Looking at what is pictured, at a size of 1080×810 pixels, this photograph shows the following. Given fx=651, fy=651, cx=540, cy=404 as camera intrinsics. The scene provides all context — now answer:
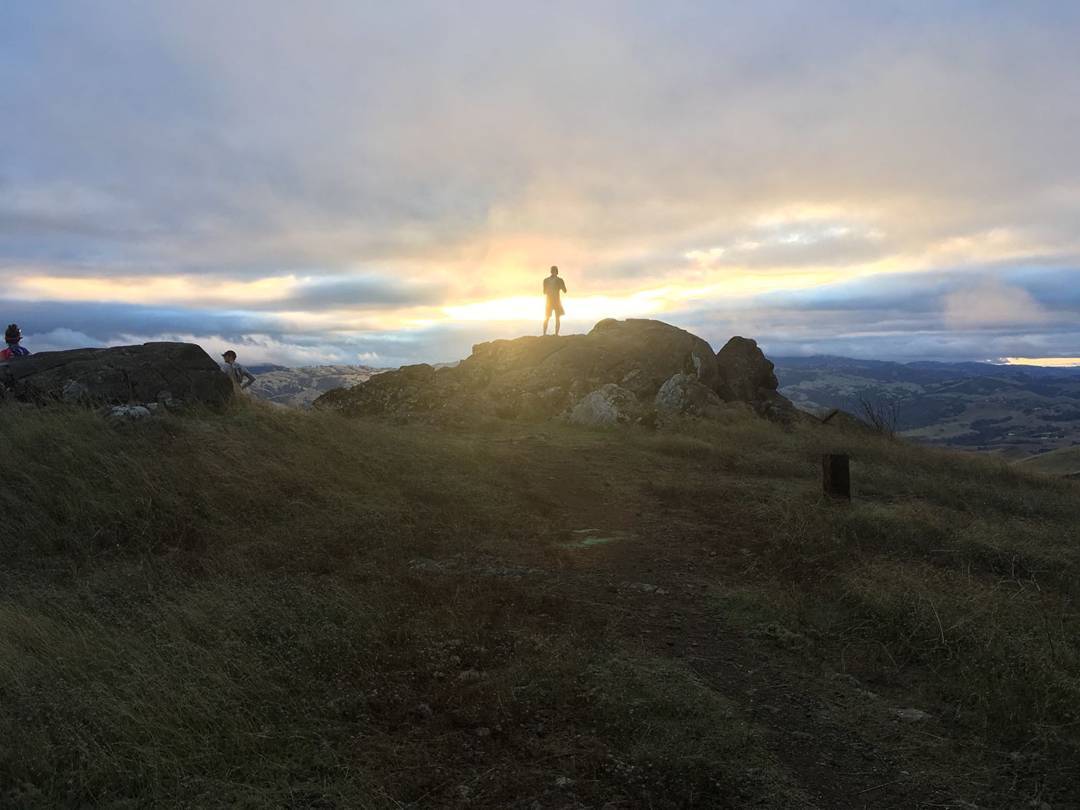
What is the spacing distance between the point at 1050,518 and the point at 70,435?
586 inches

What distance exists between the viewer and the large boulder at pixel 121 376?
11.9m

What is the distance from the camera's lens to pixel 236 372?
14.9m

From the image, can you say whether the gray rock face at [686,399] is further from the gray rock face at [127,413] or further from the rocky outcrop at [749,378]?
the gray rock face at [127,413]

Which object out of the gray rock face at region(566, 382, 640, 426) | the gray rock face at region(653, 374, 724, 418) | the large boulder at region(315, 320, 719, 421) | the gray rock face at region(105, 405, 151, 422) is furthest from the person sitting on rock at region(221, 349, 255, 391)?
the gray rock face at region(653, 374, 724, 418)

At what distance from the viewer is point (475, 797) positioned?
11.0 ft

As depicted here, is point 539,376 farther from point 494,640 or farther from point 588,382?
point 494,640

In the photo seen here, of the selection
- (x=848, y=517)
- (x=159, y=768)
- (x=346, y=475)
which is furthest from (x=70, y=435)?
(x=848, y=517)

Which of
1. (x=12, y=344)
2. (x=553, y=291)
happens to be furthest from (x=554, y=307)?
(x=12, y=344)

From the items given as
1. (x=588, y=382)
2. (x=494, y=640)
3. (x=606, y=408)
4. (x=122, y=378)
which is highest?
(x=122, y=378)

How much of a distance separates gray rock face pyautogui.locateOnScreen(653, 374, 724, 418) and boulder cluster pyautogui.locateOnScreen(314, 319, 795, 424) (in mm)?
30

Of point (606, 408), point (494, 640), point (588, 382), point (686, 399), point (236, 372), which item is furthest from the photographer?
point (588, 382)

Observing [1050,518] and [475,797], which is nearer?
[475,797]

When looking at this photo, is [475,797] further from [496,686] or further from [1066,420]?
[1066,420]

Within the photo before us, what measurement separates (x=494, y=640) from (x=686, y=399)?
14244mm
